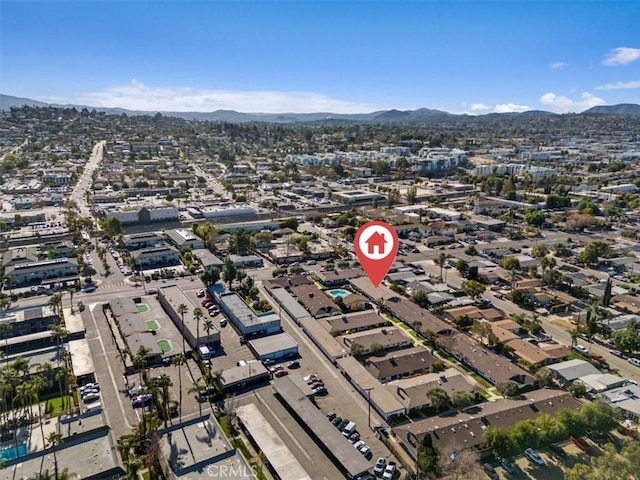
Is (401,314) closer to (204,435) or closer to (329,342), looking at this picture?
(329,342)

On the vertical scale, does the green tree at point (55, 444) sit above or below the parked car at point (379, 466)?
above

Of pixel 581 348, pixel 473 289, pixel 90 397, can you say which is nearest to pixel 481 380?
pixel 581 348

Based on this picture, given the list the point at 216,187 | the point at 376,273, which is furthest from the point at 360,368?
the point at 216,187

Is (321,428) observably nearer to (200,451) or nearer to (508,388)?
(200,451)

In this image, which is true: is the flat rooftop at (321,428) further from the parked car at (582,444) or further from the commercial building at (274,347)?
the parked car at (582,444)

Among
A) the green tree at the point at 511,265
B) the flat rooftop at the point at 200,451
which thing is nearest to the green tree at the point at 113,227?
the flat rooftop at the point at 200,451

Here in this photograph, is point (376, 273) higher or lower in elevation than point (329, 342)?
higher
